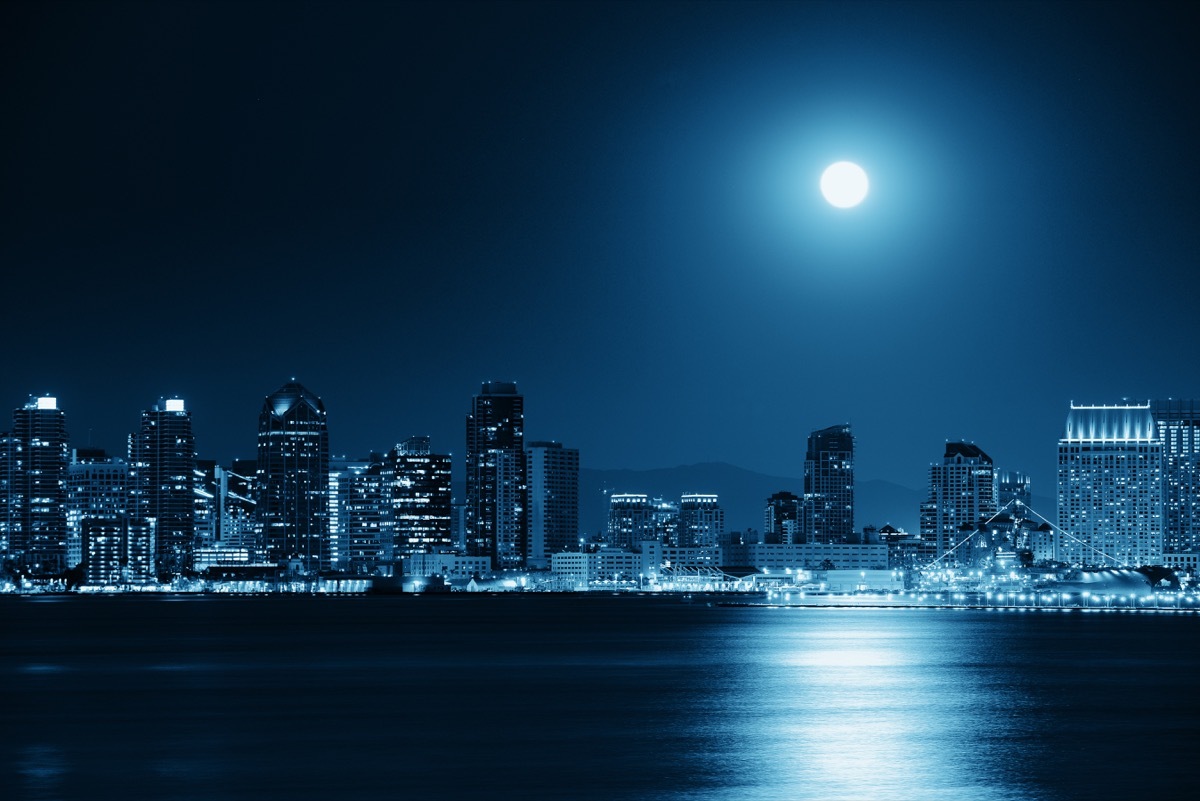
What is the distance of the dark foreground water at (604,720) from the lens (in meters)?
46.4

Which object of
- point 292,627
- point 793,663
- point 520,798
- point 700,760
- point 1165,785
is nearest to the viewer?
point 520,798

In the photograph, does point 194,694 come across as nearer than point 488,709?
No

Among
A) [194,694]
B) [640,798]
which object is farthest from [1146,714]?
[194,694]

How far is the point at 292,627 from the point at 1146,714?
364 ft

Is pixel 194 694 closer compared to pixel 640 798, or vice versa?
pixel 640 798

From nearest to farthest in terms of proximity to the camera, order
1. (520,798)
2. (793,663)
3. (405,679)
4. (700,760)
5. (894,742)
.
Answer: (520,798), (700,760), (894,742), (405,679), (793,663)

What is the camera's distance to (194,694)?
7712 centimetres

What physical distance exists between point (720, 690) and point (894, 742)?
22959 millimetres

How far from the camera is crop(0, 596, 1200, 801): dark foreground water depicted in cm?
4638

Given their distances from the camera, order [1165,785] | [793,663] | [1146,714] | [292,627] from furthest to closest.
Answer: [292,627] → [793,663] → [1146,714] → [1165,785]

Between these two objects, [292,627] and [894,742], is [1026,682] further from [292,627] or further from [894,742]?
[292,627]

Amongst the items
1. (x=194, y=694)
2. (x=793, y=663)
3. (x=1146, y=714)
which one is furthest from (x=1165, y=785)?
(x=793, y=663)

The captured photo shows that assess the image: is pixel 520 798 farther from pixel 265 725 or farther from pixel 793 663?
pixel 793 663

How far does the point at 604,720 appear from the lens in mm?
A: 63812
